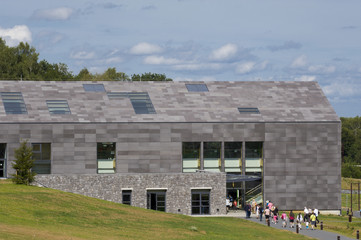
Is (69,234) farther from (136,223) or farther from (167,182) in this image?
(167,182)

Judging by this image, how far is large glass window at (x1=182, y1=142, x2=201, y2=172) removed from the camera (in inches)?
3000

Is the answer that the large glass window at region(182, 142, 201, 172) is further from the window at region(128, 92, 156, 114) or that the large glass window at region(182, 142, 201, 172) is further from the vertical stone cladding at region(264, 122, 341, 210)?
the vertical stone cladding at region(264, 122, 341, 210)

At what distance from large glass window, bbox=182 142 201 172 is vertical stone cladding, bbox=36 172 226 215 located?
246 inches

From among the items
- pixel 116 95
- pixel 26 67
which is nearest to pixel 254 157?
pixel 116 95

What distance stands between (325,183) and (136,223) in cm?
3006

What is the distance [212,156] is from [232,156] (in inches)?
83.9

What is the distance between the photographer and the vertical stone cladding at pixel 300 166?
252ft

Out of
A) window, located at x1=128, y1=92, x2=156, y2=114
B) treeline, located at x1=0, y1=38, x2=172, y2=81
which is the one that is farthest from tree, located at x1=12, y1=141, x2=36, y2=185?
treeline, located at x1=0, y1=38, x2=172, y2=81

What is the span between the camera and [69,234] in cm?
4359

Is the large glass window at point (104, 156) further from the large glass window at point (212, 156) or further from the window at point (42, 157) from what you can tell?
the large glass window at point (212, 156)

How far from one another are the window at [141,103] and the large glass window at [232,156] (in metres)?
8.53

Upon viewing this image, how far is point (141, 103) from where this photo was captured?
78375 mm

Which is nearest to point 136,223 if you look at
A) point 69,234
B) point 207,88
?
point 69,234

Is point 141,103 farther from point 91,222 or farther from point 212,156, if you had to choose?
point 91,222
